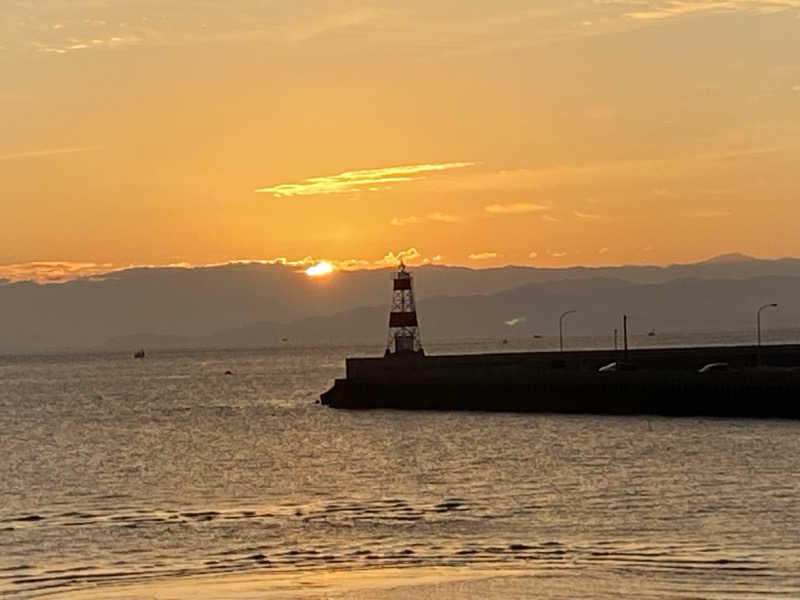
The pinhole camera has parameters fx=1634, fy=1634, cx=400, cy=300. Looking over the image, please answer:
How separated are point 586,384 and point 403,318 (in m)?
16.5

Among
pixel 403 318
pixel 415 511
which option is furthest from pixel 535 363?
pixel 415 511

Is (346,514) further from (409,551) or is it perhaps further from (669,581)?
(669,581)

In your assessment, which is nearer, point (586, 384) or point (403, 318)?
point (586, 384)

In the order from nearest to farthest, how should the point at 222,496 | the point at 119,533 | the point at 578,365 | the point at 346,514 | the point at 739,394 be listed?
the point at 119,533, the point at 346,514, the point at 222,496, the point at 739,394, the point at 578,365

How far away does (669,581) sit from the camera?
2445cm

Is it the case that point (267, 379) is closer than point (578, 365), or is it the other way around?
point (578, 365)

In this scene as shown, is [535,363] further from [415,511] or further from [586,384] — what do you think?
[415,511]

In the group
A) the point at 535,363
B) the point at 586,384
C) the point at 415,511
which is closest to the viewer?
the point at 415,511

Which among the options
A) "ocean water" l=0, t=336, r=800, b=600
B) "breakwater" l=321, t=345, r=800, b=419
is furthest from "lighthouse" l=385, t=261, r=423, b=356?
"ocean water" l=0, t=336, r=800, b=600

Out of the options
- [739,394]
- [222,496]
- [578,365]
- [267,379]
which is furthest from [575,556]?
[267,379]

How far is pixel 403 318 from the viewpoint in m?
85.8

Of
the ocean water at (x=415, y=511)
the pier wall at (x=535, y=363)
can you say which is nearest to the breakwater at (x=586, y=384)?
the pier wall at (x=535, y=363)

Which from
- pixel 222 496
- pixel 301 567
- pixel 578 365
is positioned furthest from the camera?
pixel 578 365

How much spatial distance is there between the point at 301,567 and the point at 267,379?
130575 millimetres
